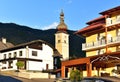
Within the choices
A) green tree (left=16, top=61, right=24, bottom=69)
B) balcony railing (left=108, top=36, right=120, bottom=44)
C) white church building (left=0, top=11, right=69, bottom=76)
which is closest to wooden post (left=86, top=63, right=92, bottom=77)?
balcony railing (left=108, top=36, right=120, bottom=44)

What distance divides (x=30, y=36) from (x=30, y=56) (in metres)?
70.2

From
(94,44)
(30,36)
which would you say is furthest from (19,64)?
(30,36)

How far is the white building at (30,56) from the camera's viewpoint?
84.8 metres

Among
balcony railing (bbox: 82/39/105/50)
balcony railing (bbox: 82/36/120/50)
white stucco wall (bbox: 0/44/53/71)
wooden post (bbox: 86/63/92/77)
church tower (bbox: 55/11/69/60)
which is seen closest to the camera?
wooden post (bbox: 86/63/92/77)

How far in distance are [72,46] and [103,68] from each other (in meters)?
60.9

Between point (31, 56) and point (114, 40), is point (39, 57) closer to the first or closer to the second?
point (31, 56)

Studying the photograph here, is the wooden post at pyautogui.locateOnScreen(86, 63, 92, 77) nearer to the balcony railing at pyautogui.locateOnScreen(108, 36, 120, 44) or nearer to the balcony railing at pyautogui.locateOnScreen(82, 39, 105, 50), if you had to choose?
the balcony railing at pyautogui.locateOnScreen(82, 39, 105, 50)

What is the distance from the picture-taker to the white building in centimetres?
8481

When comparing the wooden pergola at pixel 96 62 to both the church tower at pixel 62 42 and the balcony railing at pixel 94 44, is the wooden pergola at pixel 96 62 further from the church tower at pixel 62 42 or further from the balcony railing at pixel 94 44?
the church tower at pixel 62 42

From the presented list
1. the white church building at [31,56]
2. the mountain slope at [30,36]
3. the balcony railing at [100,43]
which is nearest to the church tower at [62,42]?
the mountain slope at [30,36]

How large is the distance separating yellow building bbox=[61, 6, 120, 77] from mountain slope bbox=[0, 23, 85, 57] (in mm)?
45596

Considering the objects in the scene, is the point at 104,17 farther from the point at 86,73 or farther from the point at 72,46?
the point at 72,46

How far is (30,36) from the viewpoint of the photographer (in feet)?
511

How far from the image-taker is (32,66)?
283 ft
